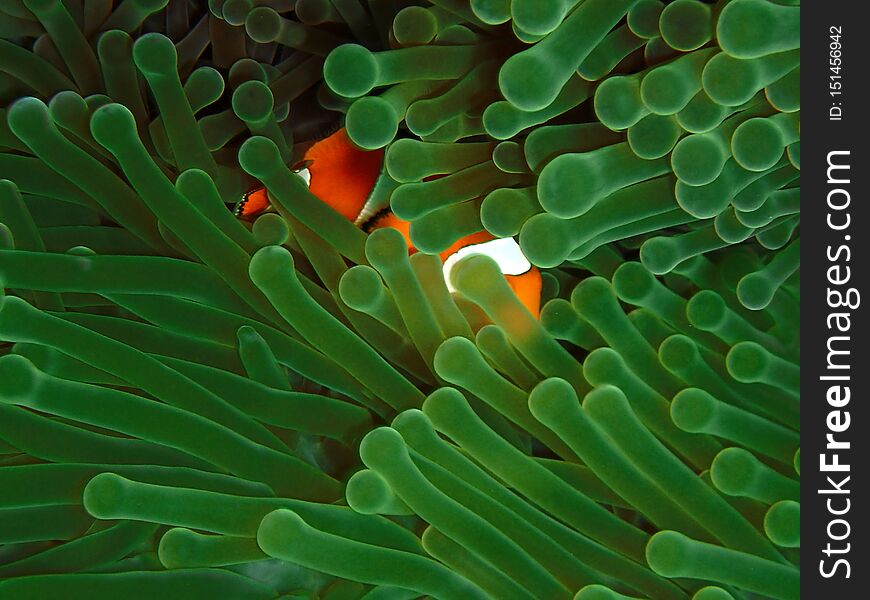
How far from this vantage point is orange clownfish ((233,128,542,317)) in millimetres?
1078

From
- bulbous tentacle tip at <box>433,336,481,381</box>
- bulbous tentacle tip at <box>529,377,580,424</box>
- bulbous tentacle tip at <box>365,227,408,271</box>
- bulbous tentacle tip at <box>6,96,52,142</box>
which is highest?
bulbous tentacle tip at <box>6,96,52,142</box>

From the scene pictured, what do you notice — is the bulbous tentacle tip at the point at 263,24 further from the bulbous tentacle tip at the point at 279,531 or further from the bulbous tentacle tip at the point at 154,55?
the bulbous tentacle tip at the point at 279,531

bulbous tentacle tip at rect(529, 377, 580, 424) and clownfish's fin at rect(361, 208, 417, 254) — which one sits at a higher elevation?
clownfish's fin at rect(361, 208, 417, 254)

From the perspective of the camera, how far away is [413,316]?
93 centimetres

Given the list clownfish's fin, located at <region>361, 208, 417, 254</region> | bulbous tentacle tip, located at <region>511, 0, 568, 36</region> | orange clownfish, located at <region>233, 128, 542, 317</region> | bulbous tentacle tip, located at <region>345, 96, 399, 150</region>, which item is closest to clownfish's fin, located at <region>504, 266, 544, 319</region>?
orange clownfish, located at <region>233, 128, 542, 317</region>

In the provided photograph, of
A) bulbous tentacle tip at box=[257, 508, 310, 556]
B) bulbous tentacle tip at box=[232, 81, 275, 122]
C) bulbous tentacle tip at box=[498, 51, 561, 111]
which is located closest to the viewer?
bulbous tentacle tip at box=[257, 508, 310, 556]

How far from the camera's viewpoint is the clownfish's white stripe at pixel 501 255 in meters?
1.07

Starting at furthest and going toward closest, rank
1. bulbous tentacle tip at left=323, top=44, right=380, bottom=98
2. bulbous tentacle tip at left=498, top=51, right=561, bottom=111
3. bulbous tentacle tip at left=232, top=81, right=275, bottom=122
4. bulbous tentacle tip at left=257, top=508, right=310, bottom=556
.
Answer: bulbous tentacle tip at left=232, top=81, right=275, bottom=122 → bulbous tentacle tip at left=323, top=44, right=380, bottom=98 → bulbous tentacle tip at left=498, top=51, right=561, bottom=111 → bulbous tentacle tip at left=257, top=508, right=310, bottom=556

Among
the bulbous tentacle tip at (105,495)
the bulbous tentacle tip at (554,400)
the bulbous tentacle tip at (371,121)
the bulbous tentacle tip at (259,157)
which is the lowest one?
the bulbous tentacle tip at (105,495)

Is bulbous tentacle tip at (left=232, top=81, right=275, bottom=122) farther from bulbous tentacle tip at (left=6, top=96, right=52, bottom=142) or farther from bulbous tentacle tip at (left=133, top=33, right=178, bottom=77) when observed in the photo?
bulbous tentacle tip at (left=6, top=96, right=52, bottom=142)

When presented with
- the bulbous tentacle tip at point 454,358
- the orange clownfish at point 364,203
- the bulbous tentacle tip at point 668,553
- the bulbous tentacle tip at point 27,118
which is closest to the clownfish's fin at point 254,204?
the orange clownfish at point 364,203

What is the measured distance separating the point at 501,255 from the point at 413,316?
21 centimetres

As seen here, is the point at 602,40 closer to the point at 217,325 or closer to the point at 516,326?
the point at 516,326

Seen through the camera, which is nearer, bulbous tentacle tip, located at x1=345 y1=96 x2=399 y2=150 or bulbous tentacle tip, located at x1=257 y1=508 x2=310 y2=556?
bulbous tentacle tip, located at x1=257 y1=508 x2=310 y2=556
